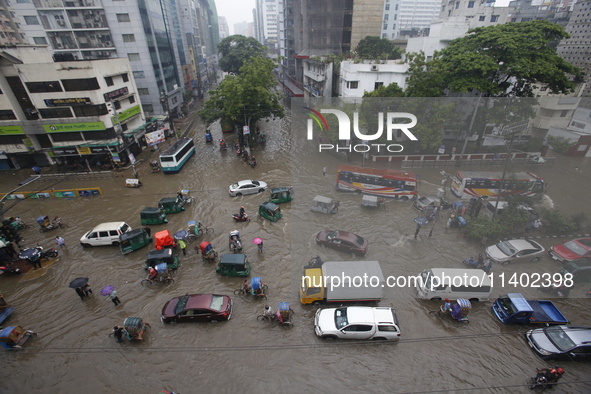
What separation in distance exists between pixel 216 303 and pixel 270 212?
8.52 meters

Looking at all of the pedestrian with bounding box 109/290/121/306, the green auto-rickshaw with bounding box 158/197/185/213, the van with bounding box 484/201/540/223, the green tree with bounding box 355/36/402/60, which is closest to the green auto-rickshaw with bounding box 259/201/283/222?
the green auto-rickshaw with bounding box 158/197/185/213

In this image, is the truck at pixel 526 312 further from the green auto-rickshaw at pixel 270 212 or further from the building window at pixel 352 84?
the building window at pixel 352 84

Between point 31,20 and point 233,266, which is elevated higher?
point 31,20

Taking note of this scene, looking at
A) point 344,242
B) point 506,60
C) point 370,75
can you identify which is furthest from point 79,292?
point 506,60

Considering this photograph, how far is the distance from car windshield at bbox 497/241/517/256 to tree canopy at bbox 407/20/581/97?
52.3 feet

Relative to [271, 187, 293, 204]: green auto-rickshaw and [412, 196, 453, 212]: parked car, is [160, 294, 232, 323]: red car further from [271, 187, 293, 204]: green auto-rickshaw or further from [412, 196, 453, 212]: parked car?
[412, 196, 453, 212]: parked car

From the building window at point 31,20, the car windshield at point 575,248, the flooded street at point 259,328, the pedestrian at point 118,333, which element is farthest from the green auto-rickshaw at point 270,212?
the building window at point 31,20

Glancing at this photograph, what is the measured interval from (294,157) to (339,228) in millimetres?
15125

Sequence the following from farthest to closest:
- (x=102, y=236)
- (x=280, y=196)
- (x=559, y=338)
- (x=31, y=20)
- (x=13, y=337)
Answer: (x=31, y=20)
(x=280, y=196)
(x=102, y=236)
(x=13, y=337)
(x=559, y=338)

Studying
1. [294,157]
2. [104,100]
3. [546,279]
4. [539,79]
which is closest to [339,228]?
[546,279]

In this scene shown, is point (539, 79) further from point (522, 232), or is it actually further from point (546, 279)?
point (546, 279)

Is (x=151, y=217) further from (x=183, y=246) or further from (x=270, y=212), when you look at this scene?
(x=270, y=212)

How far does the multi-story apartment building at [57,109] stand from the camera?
26.3 meters

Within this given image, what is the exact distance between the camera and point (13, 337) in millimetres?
11789
